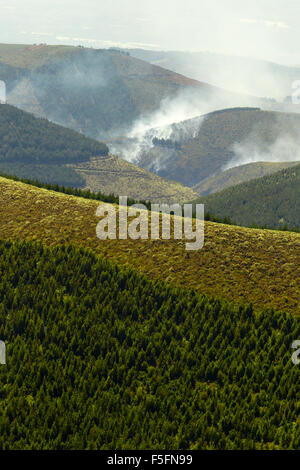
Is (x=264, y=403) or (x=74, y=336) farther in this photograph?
(x=74, y=336)

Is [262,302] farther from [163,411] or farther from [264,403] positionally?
[163,411]

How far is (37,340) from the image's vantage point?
3572 cm

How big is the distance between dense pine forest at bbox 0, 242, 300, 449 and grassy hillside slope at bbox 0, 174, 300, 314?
1.97m

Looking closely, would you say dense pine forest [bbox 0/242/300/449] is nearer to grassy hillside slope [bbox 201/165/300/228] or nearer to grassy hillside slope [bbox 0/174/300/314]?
grassy hillside slope [bbox 0/174/300/314]

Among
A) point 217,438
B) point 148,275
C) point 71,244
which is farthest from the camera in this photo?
point 71,244

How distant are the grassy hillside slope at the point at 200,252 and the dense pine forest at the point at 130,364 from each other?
6.46 ft

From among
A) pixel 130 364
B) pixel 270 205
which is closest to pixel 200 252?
pixel 130 364

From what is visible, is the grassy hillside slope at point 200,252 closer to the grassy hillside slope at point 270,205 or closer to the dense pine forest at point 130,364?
the dense pine forest at point 130,364

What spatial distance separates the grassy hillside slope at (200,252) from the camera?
136ft

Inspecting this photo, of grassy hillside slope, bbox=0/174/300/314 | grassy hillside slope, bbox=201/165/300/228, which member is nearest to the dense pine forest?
grassy hillside slope, bbox=0/174/300/314

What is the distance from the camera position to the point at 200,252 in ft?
149

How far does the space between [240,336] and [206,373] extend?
4454 mm
